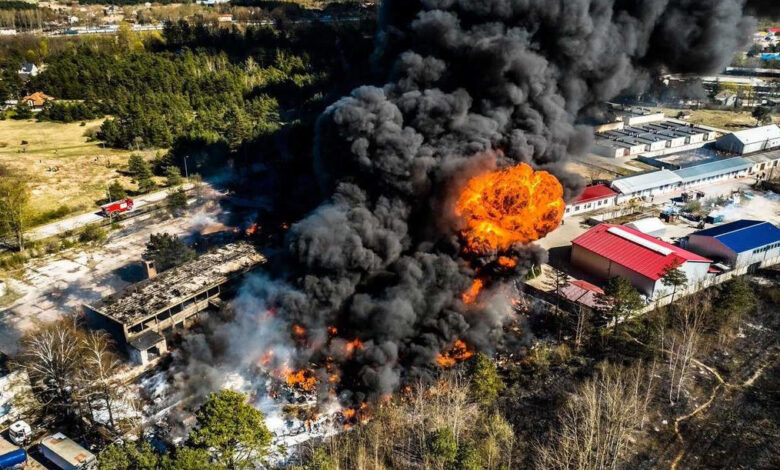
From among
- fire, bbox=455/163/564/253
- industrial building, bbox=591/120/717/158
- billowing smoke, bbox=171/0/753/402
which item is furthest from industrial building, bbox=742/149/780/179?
fire, bbox=455/163/564/253

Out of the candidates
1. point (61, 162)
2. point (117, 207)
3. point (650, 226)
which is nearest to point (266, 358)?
point (117, 207)

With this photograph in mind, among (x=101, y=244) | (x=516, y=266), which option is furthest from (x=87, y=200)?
(x=516, y=266)

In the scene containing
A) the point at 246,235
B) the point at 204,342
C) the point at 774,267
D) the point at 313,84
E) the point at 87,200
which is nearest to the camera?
the point at 204,342

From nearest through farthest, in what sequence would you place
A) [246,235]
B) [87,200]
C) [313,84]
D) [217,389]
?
[217,389]
[246,235]
[87,200]
[313,84]

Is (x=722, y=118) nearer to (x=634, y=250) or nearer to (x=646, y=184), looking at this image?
(x=646, y=184)

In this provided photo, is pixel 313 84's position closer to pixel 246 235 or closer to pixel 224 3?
pixel 246 235

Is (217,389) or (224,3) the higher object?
(224,3)

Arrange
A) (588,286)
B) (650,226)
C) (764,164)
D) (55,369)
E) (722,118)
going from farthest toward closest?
(722,118) → (764,164) → (650,226) → (588,286) → (55,369)

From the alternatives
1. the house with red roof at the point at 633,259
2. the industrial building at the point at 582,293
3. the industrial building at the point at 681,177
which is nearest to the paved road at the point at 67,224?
the industrial building at the point at 582,293
